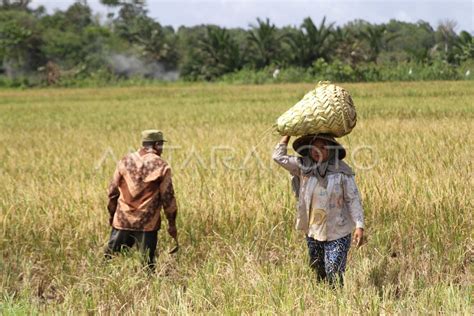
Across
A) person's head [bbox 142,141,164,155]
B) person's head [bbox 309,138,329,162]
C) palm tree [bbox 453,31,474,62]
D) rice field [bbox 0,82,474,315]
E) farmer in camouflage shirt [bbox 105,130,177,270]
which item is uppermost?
palm tree [bbox 453,31,474,62]

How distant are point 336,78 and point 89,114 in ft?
42.6

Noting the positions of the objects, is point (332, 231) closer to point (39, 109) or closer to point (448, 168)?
point (448, 168)

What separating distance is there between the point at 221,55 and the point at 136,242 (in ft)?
101

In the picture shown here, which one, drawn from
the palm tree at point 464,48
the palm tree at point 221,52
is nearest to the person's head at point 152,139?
the palm tree at point 464,48

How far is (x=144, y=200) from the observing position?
143 inches

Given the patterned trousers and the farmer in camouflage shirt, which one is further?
the farmer in camouflage shirt

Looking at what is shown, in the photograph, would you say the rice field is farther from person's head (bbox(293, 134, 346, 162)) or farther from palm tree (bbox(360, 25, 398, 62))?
palm tree (bbox(360, 25, 398, 62))

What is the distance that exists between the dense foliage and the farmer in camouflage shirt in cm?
2211

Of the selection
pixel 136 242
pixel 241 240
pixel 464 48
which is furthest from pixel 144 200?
pixel 464 48

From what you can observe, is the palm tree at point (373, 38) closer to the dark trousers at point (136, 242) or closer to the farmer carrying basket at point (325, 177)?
the dark trousers at point (136, 242)

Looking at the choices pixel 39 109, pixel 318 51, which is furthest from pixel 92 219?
pixel 318 51

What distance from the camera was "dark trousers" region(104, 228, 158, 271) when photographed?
11.9ft

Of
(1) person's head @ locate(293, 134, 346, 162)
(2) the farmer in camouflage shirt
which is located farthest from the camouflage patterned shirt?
(1) person's head @ locate(293, 134, 346, 162)

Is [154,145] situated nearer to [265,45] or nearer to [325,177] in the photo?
[325,177]
